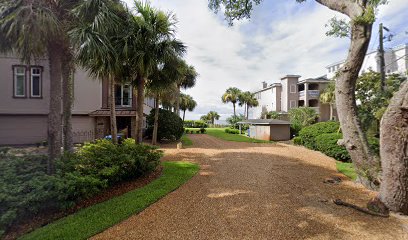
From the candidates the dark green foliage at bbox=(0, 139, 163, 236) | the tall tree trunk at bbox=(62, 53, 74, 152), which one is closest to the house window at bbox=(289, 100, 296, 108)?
the dark green foliage at bbox=(0, 139, 163, 236)

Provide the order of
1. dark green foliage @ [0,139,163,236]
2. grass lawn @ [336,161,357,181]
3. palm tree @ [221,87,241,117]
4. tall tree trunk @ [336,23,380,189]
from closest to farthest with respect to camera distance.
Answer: dark green foliage @ [0,139,163,236] < tall tree trunk @ [336,23,380,189] < grass lawn @ [336,161,357,181] < palm tree @ [221,87,241,117]

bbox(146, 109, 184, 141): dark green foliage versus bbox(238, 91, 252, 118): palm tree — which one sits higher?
bbox(238, 91, 252, 118): palm tree

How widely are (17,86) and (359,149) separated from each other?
21.7 metres

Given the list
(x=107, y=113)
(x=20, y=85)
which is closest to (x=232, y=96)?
(x=107, y=113)

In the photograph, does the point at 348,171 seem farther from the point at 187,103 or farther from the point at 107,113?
the point at 187,103

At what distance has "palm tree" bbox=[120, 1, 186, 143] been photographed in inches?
351

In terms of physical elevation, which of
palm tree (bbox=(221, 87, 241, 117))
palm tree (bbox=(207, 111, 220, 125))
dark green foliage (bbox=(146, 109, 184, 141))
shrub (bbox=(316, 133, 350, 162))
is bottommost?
shrub (bbox=(316, 133, 350, 162))

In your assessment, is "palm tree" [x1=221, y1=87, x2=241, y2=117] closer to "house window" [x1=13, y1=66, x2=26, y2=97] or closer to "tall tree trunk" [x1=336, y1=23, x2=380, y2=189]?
"house window" [x1=13, y1=66, x2=26, y2=97]

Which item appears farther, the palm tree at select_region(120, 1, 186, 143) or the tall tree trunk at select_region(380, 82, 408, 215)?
the palm tree at select_region(120, 1, 186, 143)

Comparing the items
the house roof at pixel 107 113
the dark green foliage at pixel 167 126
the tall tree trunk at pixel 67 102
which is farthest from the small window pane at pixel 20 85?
the tall tree trunk at pixel 67 102

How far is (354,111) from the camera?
20.6 feet

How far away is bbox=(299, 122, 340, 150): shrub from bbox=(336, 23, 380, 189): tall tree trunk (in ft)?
29.1

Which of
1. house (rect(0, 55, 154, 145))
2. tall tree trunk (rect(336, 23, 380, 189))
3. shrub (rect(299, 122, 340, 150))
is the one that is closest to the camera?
tall tree trunk (rect(336, 23, 380, 189))

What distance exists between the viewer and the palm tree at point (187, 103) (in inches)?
1657
